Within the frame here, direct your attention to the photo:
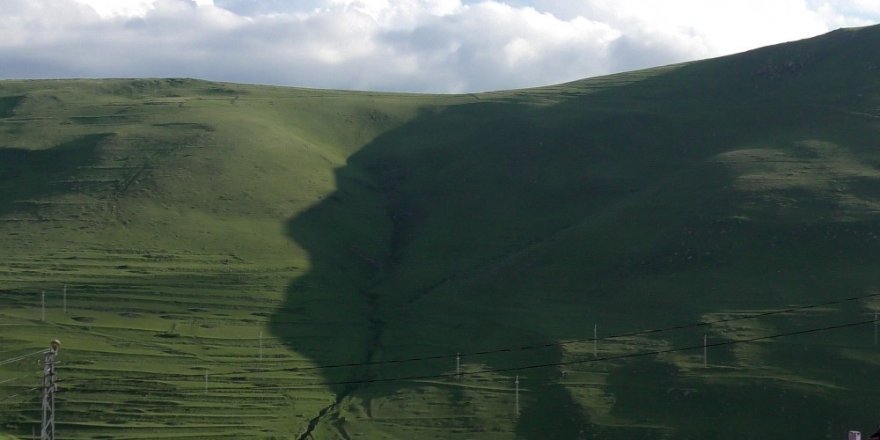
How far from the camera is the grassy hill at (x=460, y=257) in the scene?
6400 cm

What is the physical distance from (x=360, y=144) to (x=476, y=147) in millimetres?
15100

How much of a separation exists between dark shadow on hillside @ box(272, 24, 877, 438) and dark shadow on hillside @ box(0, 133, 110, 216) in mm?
23648

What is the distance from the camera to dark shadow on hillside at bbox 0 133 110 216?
102062mm

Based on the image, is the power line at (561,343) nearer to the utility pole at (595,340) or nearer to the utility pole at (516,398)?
the utility pole at (595,340)

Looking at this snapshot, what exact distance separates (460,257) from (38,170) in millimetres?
44541

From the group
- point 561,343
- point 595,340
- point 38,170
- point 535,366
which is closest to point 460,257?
point 561,343

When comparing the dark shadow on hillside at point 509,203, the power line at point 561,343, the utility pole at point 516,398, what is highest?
the dark shadow on hillside at point 509,203

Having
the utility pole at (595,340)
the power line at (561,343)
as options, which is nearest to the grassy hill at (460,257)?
the utility pole at (595,340)

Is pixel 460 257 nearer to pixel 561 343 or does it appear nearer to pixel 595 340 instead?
pixel 561 343

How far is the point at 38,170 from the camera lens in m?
110

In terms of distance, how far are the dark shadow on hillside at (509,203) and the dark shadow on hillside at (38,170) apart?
2365 cm

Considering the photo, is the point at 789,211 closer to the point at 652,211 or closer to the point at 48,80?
the point at 652,211

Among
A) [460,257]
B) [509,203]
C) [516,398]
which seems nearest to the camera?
[516,398]

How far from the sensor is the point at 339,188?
362 ft
